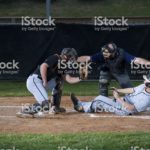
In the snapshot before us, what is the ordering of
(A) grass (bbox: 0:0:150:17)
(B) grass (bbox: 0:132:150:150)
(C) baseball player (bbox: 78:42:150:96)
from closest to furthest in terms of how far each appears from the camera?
(B) grass (bbox: 0:132:150:150) < (C) baseball player (bbox: 78:42:150:96) < (A) grass (bbox: 0:0:150:17)

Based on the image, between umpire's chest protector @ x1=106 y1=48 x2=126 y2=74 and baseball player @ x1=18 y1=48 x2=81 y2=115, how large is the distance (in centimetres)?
126

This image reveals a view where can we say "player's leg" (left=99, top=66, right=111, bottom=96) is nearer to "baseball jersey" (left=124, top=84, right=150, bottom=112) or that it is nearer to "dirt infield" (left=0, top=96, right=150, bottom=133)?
"dirt infield" (left=0, top=96, right=150, bottom=133)

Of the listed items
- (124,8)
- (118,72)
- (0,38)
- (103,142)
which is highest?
(124,8)

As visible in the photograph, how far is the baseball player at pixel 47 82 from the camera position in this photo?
457 inches

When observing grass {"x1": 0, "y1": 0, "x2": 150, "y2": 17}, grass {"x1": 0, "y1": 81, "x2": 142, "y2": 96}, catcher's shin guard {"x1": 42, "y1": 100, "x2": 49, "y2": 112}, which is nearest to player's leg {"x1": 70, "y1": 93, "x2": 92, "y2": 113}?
catcher's shin guard {"x1": 42, "y1": 100, "x2": 49, "y2": 112}

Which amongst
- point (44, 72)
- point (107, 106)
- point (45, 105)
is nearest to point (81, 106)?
point (107, 106)

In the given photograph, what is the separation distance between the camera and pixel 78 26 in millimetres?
18203

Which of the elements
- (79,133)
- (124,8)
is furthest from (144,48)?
(124,8)

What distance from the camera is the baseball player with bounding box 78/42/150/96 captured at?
1280 centimetres

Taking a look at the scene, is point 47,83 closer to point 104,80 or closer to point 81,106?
point 81,106

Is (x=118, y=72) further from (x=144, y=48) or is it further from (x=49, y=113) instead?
(x=144, y=48)

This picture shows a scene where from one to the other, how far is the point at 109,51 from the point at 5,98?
3.15 metres

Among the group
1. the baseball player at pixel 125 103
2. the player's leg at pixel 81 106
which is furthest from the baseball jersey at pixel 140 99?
the player's leg at pixel 81 106

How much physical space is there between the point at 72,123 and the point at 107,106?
123 centimetres
